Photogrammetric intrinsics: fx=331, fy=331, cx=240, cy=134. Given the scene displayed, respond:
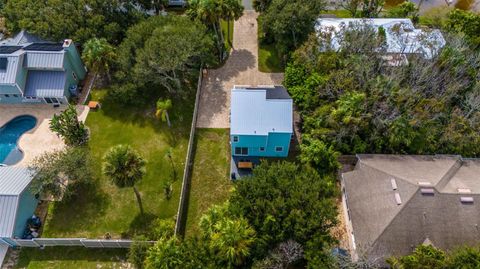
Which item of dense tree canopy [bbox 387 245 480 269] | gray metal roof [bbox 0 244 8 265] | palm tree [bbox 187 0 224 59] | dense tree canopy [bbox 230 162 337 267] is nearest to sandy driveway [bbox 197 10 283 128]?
palm tree [bbox 187 0 224 59]

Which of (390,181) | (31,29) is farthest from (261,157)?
(31,29)

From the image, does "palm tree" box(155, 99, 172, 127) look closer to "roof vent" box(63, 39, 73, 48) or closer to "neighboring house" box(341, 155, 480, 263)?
"roof vent" box(63, 39, 73, 48)

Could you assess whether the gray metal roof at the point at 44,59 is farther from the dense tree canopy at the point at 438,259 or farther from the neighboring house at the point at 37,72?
the dense tree canopy at the point at 438,259

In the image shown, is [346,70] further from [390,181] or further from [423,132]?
[390,181]

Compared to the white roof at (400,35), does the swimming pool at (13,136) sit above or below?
below

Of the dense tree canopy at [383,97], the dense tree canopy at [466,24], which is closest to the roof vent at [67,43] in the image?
the dense tree canopy at [383,97]
